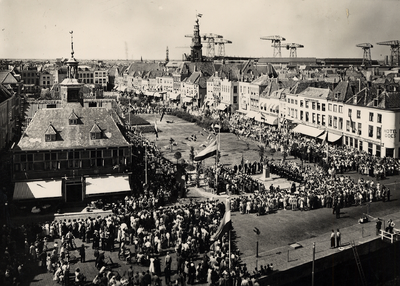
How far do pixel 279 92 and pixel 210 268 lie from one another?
6109 centimetres

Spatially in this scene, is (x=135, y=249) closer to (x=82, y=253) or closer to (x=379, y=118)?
(x=82, y=253)

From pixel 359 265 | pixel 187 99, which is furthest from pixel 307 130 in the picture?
pixel 187 99

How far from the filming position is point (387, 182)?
4512 cm

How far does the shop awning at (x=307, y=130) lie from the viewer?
6575 cm

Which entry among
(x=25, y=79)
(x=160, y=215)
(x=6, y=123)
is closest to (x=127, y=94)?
(x=25, y=79)

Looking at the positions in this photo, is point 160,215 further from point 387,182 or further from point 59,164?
point 387,182

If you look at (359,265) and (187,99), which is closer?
(359,265)

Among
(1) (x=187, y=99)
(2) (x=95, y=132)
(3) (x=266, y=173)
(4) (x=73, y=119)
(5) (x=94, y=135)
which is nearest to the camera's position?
(2) (x=95, y=132)

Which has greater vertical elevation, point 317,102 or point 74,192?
point 317,102

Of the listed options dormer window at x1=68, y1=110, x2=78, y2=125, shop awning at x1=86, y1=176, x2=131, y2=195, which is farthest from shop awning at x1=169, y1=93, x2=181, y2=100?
shop awning at x1=86, y1=176, x2=131, y2=195

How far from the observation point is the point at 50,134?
128 feet

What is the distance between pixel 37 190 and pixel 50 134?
5.12 meters

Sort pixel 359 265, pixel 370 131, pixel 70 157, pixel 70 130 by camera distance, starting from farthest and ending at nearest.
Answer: pixel 370 131 < pixel 70 130 < pixel 70 157 < pixel 359 265

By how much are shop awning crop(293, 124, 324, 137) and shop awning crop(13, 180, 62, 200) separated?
4014cm
